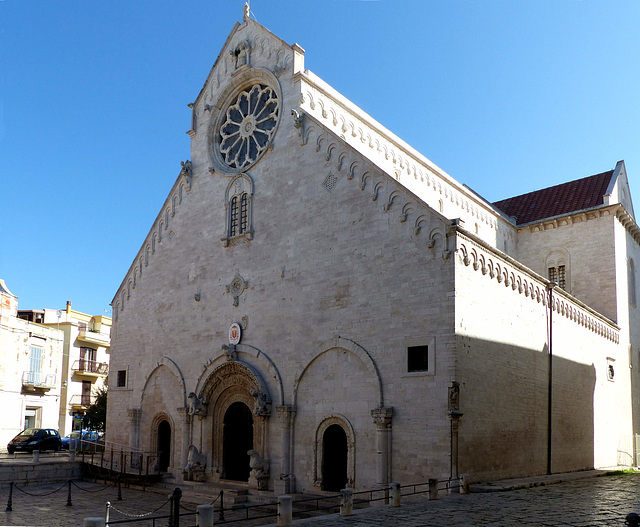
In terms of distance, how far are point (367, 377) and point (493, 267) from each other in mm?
5281

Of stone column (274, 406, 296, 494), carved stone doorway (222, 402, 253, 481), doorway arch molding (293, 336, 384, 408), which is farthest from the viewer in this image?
carved stone doorway (222, 402, 253, 481)

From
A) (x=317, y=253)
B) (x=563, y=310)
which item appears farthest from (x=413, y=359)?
(x=563, y=310)

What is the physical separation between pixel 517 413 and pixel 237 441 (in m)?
10.5

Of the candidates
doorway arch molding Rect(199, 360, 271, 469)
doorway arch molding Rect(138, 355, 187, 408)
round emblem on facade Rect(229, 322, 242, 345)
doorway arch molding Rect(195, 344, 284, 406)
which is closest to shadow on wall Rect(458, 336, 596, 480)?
doorway arch molding Rect(195, 344, 284, 406)

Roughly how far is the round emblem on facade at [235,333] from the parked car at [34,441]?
1454cm

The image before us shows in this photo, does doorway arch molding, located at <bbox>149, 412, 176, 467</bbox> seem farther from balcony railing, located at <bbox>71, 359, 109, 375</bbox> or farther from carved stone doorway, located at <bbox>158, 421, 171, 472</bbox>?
balcony railing, located at <bbox>71, 359, 109, 375</bbox>

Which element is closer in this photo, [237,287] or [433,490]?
[433,490]

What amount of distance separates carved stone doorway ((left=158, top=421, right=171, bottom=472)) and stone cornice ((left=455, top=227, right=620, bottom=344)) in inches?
599

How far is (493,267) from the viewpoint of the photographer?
67.1 ft

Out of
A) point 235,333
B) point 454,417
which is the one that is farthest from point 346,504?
point 235,333

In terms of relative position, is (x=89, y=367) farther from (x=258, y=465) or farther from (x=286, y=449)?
(x=286, y=449)

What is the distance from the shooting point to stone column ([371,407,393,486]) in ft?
62.2

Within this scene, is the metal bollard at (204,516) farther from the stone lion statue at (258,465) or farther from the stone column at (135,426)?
the stone column at (135,426)

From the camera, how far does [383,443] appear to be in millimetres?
19141
